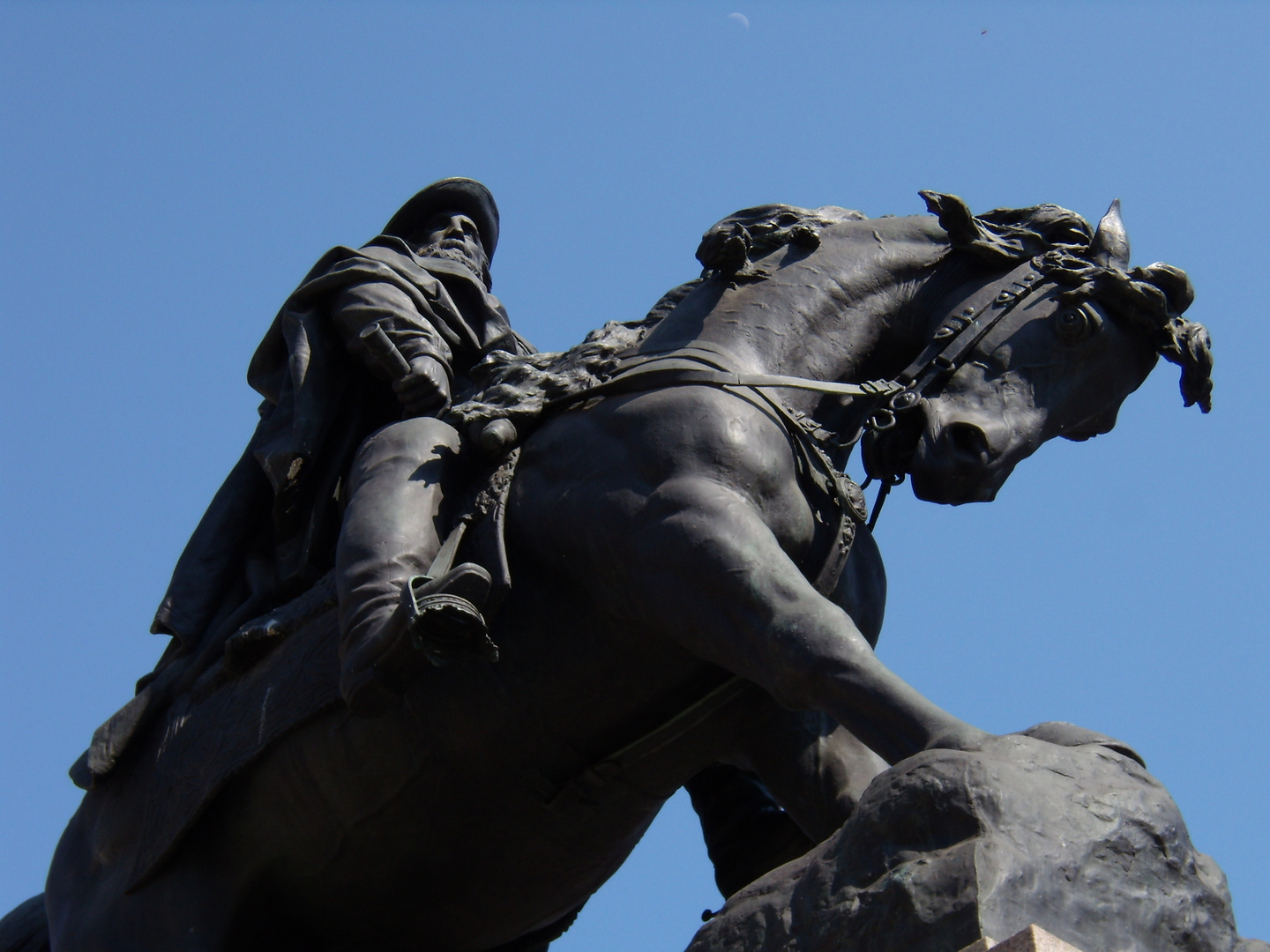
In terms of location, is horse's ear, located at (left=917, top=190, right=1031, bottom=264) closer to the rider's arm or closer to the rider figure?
the rider figure

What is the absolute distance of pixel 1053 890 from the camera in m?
4.14

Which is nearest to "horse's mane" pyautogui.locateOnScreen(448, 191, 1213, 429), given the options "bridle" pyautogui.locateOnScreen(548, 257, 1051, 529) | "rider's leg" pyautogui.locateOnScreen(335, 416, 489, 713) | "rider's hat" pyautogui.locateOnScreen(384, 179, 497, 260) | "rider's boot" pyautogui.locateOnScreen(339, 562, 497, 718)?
"bridle" pyautogui.locateOnScreen(548, 257, 1051, 529)

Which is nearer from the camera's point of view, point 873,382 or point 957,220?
point 873,382

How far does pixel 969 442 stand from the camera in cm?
589

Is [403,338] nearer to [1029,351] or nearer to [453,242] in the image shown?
[453,242]

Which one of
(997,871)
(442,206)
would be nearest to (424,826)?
(997,871)

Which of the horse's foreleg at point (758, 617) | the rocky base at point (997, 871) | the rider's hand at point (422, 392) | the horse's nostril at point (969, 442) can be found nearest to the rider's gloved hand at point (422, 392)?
the rider's hand at point (422, 392)

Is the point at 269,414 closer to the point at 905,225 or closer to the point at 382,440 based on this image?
the point at 382,440

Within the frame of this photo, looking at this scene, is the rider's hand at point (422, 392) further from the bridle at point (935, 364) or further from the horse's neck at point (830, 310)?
the bridle at point (935, 364)

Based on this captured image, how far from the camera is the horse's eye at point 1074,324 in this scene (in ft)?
20.1

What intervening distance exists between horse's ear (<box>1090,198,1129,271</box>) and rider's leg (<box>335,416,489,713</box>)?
2.24 metres

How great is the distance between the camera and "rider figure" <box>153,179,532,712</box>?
5973mm

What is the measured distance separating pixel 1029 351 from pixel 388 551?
2.14m

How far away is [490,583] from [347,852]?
3.71ft
